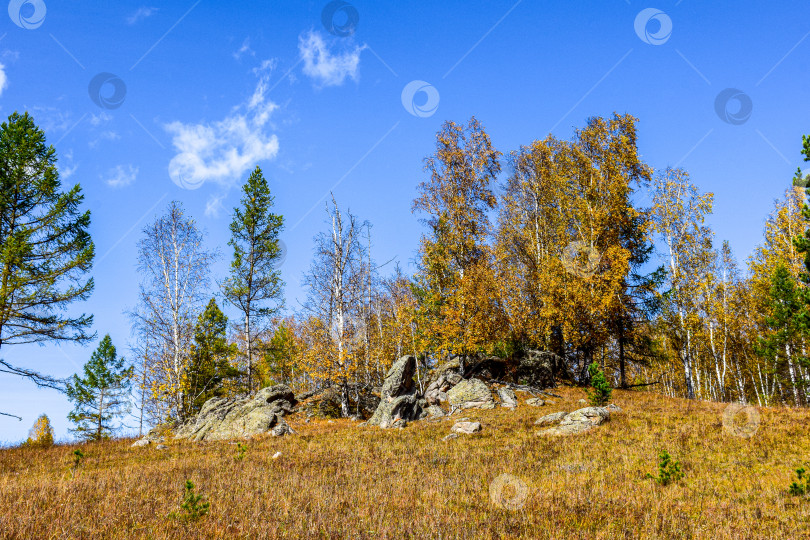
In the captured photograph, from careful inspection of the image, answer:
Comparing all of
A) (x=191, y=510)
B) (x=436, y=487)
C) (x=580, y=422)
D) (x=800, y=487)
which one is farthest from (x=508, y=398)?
(x=191, y=510)

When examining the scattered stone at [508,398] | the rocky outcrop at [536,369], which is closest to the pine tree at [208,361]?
the scattered stone at [508,398]

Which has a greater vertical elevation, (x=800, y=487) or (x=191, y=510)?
(x=191, y=510)

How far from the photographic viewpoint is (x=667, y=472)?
8.66 metres

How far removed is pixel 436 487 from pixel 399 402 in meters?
9.86

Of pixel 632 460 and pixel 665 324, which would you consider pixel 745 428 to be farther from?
pixel 665 324

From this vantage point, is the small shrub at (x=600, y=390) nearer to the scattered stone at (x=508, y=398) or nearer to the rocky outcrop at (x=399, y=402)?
A: the scattered stone at (x=508, y=398)

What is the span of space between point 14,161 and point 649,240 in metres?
31.5

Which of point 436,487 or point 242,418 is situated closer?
point 436,487

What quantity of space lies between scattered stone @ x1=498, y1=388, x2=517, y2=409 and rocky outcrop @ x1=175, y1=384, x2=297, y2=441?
943 cm

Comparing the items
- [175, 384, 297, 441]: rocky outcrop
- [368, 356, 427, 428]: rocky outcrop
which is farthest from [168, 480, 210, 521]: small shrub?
[368, 356, 427, 428]: rocky outcrop

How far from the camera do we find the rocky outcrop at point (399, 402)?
17.8 meters

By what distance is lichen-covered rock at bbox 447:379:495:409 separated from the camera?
→ 65.7 ft

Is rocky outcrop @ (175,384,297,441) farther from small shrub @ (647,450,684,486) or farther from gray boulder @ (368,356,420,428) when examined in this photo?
small shrub @ (647,450,684,486)

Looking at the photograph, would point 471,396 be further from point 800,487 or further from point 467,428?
point 800,487
